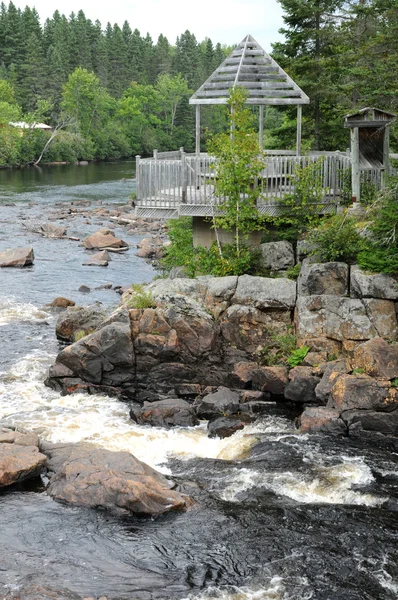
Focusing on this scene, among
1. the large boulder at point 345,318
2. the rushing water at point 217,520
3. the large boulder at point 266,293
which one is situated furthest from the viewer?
the large boulder at point 266,293

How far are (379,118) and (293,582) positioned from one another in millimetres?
15187

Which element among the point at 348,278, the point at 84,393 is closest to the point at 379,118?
the point at 348,278

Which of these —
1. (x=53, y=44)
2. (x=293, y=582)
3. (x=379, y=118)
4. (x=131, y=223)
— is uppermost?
(x=53, y=44)

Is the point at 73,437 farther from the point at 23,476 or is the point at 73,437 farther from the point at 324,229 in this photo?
the point at 324,229

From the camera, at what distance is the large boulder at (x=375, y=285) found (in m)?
19.5

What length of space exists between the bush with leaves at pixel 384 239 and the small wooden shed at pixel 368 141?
1919mm

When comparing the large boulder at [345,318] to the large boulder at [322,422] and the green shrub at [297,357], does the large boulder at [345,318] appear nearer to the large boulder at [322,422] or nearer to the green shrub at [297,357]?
the green shrub at [297,357]

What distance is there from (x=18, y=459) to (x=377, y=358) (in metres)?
8.82

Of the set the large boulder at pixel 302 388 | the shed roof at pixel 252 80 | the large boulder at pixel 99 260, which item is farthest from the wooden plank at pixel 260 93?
the large boulder at pixel 99 260

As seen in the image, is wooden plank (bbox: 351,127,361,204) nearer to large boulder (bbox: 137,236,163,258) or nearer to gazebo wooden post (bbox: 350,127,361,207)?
gazebo wooden post (bbox: 350,127,361,207)

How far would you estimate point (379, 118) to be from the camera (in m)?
22.5

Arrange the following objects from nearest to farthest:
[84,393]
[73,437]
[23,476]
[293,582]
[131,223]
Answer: [293,582], [23,476], [73,437], [84,393], [131,223]

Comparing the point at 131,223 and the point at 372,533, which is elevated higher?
the point at 131,223

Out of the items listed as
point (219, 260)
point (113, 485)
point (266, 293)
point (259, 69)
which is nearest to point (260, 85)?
point (259, 69)
